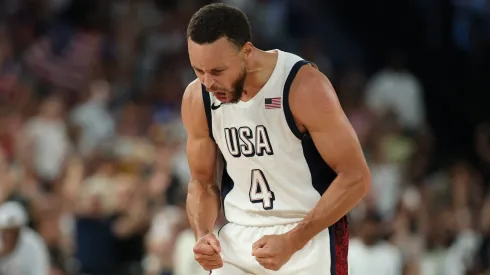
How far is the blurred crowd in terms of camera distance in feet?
34.2

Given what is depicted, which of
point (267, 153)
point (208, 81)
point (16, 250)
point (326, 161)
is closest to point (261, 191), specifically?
point (267, 153)

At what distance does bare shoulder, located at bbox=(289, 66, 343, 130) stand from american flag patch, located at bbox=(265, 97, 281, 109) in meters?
0.06

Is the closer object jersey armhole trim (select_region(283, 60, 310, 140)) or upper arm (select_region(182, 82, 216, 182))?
jersey armhole trim (select_region(283, 60, 310, 140))

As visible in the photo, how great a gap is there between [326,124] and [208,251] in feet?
2.68

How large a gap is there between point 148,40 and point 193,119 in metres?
9.18

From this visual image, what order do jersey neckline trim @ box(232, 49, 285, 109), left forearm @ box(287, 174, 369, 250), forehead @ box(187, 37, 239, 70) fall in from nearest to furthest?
forehead @ box(187, 37, 239, 70), left forearm @ box(287, 174, 369, 250), jersey neckline trim @ box(232, 49, 285, 109)

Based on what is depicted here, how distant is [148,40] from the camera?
559 inches

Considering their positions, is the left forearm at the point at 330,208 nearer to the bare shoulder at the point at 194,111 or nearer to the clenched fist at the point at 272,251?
the clenched fist at the point at 272,251

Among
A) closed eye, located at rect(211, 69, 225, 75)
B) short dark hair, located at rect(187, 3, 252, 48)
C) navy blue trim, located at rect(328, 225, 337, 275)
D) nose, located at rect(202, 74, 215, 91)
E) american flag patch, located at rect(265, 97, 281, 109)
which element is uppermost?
short dark hair, located at rect(187, 3, 252, 48)

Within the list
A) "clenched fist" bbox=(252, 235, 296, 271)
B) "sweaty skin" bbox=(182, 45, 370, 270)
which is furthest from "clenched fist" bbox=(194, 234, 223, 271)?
"clenched fist" bbox=(252, 235, 296, 271)

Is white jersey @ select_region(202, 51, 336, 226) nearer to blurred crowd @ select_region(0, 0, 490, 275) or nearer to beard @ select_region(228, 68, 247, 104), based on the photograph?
beard @ select_region(228, 68, 247, 104)

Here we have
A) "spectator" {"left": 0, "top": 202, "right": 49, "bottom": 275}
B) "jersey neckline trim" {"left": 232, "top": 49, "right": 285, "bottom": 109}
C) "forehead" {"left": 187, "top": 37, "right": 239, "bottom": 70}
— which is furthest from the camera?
"spectator" {"left": 0, "top": 202, "right": 49, "bottom": 275}

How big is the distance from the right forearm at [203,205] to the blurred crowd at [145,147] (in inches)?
182

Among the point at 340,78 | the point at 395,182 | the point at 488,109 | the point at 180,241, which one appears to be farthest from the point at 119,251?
the point at 488,109
